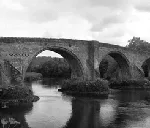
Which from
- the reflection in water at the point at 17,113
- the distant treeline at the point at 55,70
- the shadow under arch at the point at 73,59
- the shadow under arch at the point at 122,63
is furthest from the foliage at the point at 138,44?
the reflection in water at the point at 17,113

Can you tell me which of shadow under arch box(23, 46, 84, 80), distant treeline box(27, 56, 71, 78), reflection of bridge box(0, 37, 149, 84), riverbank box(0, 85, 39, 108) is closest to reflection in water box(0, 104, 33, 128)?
riverbank box(0, 85, 39, 108)

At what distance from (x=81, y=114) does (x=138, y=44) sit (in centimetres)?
4388

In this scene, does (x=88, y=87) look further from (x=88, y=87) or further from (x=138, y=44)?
(x=138, y=44)

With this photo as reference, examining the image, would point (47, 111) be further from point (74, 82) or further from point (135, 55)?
point (135, 55)

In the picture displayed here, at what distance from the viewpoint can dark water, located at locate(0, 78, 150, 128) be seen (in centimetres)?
1579

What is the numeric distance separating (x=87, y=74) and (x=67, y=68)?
29.3 meters

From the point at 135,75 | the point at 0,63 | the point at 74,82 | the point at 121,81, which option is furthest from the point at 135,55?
the point at 0,63

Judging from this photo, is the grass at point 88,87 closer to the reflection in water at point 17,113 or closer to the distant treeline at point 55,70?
the reflection in water at point 17,113

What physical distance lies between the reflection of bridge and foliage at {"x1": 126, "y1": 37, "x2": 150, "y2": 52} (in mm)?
14269

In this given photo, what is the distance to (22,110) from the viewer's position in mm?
19516

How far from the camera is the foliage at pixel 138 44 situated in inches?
2257

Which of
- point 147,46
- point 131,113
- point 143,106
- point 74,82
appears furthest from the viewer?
point 147,46

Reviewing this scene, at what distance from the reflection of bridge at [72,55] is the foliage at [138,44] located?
14.3m

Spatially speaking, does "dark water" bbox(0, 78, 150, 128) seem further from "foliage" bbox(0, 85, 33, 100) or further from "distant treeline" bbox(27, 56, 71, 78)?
"distant treeline" bbox(27, 56, 71, 78)
